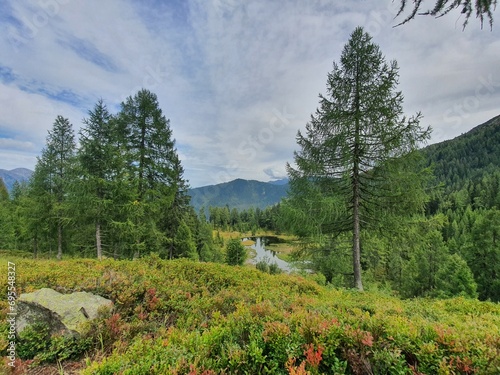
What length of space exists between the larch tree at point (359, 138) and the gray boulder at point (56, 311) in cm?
856

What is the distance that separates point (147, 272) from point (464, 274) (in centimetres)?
2406

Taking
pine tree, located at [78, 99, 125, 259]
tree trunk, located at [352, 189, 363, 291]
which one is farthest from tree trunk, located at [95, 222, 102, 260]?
tree trunk, located at [352, 189, 363, 291]

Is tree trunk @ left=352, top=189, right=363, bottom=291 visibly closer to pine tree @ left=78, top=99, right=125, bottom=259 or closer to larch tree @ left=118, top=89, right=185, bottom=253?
larch tree @ left=118, top=89, right=185, bottom=253

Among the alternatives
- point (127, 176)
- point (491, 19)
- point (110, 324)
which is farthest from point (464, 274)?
point (127, 176)

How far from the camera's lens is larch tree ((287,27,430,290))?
9.17 metres

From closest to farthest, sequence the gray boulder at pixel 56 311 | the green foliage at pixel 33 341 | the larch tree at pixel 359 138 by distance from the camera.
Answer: the green foliage at pixel 33 341, the gray boulder at pixel 56 311, the larch tree at pixel 359 138

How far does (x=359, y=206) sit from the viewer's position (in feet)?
34.9

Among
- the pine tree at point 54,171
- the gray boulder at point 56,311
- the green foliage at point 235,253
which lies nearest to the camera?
the gray boulder at point 56,311

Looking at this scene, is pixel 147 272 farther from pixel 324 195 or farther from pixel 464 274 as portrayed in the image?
pixel 464 274

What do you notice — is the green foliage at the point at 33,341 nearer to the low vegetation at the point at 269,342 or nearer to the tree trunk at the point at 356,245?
the low vegetation at the point at 269,342

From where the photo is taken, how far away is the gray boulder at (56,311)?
12.0ft

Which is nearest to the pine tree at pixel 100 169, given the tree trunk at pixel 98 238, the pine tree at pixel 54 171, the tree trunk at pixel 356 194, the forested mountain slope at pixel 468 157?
the tree trunk at pixel 98 238

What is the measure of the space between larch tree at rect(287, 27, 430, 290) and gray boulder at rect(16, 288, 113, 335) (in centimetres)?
856

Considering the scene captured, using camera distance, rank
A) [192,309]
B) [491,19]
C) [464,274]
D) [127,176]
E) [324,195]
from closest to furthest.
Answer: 1. [491,19]
2. [192,309]
3. [324,195]
4. [127,176]
5. [464,274]
